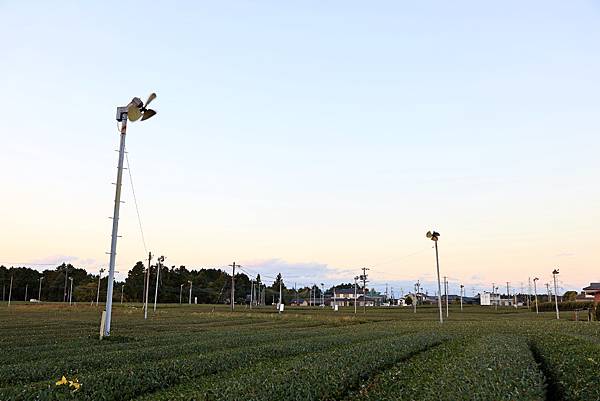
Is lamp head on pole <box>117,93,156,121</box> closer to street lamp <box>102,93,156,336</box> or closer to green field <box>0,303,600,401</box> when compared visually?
street lamp <box>102,93,156,336</box>

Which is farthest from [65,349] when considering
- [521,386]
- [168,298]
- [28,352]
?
[168,298]

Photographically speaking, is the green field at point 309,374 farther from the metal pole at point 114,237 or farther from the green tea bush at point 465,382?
the metal pole at point 114,237

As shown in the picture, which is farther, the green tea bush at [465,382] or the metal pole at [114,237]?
the metal pole at [114,237]

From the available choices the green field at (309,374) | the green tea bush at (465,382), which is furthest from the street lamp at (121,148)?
the green tea bush at (465,382)

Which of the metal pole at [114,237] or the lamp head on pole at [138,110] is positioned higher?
the lamp head on pole at [138,110]

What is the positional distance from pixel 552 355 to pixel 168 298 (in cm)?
18137

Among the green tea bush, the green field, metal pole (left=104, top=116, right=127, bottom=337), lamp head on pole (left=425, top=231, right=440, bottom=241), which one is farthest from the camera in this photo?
lamp head on pole (left=425, top=231, right=440, bottom=241)

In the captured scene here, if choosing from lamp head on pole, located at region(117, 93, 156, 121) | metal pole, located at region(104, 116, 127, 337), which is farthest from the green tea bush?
lamp head on pole, located at region(117, 93, 156, 121)

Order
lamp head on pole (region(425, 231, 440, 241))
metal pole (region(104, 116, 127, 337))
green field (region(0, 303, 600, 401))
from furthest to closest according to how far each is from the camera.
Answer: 1. lamp head on pole (region(425, 231, 440, 241))
2. metal pole (region(104, 116, 127, 337))
3. green field (region(0, 303, 600, 401))

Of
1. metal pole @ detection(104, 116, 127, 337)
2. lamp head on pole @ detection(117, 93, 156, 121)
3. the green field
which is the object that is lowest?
the green field

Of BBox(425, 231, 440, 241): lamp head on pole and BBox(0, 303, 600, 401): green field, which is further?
BBox(425, 231, 440, 241): lamp head on pole

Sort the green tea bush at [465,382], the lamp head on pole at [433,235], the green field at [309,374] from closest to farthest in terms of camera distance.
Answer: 1. the green tea bush at [465,382]
2. the green field at [309,374]
3. the lamp head on pole at [433,235]

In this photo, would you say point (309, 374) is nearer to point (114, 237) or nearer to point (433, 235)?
point (114, 237)

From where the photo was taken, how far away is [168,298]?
19062 centimetres
